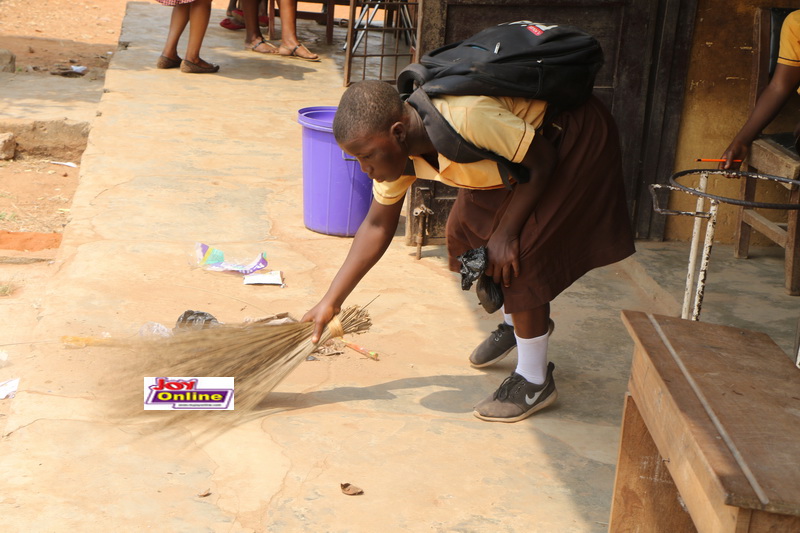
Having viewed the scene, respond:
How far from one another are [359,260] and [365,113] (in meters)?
0.57

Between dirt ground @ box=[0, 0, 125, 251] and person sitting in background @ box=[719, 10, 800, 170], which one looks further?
dirt ground @ box=[0, 0, 125, 251]

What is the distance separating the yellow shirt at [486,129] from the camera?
8.39ft

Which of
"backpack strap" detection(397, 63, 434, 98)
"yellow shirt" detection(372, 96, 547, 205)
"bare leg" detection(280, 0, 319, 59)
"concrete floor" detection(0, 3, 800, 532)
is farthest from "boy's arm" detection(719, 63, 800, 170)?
"bare leg" detection(280, 0, 319, 59)


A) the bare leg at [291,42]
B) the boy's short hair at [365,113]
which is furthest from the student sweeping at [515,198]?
the bare leg at [291,42]

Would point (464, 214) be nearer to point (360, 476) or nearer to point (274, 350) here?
point (274, 350)

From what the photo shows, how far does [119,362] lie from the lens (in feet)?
A: 10.2

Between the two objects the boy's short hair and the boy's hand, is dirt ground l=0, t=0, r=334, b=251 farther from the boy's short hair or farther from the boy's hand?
the boy's short hair

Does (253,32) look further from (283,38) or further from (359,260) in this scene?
(359,260)

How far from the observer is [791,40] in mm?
3875

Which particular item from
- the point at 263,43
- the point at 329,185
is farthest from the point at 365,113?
the point at 263,43

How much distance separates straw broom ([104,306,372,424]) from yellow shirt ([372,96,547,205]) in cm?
62

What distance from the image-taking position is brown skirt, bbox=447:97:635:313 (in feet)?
9.38

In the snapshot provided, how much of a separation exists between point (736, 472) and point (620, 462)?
65 cm

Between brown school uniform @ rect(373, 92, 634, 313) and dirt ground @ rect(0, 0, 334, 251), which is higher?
brown school uniform @ rect(373, 92, 634, 313)
